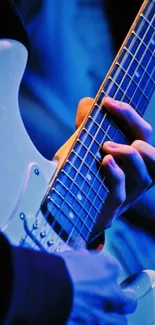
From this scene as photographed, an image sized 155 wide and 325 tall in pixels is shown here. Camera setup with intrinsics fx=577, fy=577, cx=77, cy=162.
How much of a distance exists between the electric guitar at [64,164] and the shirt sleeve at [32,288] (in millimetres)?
42

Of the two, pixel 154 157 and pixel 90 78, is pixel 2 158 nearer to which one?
pixel 154 157

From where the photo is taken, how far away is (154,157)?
0.78 metres

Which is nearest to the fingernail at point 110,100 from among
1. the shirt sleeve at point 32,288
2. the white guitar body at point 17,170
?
the white guitar body at point 17,170

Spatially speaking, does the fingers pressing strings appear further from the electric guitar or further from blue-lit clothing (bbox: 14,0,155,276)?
blue-lit clothing (bbox: 14,0,155,276)

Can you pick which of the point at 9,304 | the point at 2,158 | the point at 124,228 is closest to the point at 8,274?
the point at 9,304

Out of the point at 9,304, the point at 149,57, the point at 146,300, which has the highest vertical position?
the point at 149,57

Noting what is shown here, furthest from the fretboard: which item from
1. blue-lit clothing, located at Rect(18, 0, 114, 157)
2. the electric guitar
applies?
blue-lit clothing, located at Rect(18, 0, 114, 157)

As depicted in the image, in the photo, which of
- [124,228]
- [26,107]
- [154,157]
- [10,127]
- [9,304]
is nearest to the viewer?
[9,304]

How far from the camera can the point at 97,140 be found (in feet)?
2.42

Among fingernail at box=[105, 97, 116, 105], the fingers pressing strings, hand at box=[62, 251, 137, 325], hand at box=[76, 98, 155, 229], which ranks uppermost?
fingernail at box=[105, 97, 116, 105]

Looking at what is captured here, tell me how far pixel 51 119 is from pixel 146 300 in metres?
0.34

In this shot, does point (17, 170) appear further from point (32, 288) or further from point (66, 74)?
point (66, 74)

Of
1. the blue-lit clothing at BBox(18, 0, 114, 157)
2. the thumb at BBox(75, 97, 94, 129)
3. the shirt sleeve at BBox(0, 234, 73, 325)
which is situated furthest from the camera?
the blue-lit clothing at BBox(18, 0, 114, 157)

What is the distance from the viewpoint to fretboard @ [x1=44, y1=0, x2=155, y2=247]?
0.68m
